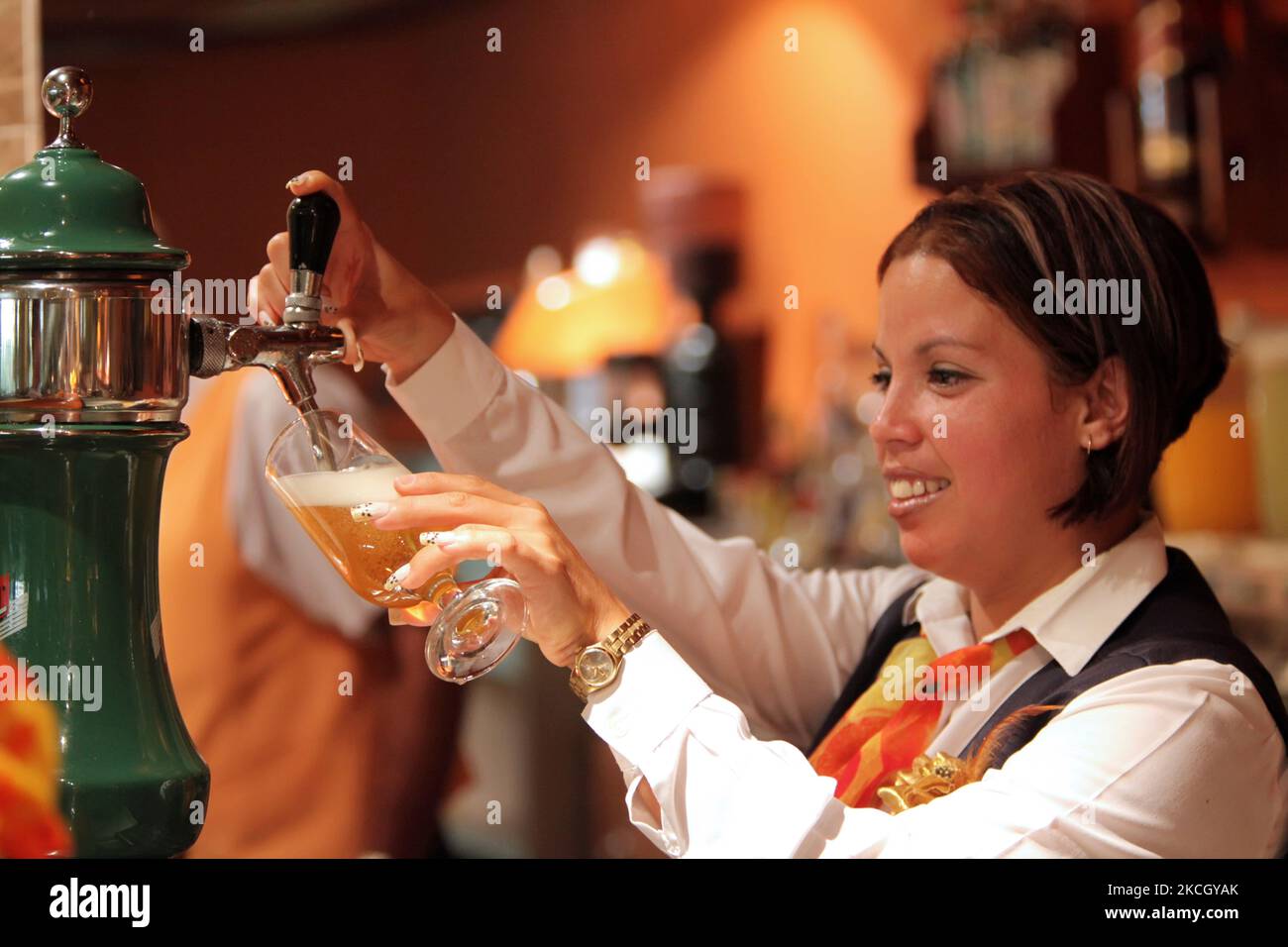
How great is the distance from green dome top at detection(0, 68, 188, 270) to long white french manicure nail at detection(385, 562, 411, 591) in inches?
7.7

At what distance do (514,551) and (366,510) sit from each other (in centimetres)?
8

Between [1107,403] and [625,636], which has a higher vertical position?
[1107,403]

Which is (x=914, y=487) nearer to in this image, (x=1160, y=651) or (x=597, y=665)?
(x=1160, y=651)

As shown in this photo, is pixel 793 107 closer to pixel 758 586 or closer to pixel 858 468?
pixel 858 468

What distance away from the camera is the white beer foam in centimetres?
79

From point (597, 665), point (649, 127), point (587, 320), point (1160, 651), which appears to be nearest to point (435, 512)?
point (597, 665)

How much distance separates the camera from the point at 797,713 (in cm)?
133

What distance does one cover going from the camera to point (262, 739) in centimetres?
163

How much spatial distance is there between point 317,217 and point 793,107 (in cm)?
356

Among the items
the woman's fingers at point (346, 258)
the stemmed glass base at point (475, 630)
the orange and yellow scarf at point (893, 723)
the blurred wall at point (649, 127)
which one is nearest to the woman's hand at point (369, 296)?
the woman's fingers at point (346, 258)

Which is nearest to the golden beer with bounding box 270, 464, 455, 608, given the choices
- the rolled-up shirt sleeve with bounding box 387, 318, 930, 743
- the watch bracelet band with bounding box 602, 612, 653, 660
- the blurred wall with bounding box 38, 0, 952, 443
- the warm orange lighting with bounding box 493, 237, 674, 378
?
the watch bracelet band with bounding box 602, 612, 653, 660

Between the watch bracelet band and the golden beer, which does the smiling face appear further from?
the golden beer

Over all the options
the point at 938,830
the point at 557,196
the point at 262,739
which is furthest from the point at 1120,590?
the point at 557,196

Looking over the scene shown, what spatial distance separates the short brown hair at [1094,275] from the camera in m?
1.08
